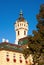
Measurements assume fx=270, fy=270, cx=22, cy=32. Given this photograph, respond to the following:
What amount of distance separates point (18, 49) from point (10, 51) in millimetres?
2839

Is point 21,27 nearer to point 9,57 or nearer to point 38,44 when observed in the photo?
point 9,57

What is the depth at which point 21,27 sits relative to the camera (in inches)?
5094

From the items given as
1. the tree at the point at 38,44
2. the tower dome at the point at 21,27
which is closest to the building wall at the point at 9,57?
the tree at the point at 38,44

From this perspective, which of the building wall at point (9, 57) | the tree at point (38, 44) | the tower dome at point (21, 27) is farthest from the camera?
the tower dome at point (21, 27)

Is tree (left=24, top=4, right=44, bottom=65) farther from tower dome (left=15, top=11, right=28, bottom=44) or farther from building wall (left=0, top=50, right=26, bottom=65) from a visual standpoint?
tower dome (left=15, top=11, right=28, bottom=44)

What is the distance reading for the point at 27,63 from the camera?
6619cm

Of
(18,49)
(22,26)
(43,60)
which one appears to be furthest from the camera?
(22,26)

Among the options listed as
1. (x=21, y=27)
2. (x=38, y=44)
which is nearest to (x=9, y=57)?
(x=38, y=44)

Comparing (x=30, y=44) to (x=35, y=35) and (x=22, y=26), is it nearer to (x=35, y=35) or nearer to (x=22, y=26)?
(x=35, y=35)

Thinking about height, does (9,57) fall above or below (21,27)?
below

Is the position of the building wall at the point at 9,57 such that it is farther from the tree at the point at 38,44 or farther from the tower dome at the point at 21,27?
the tower dome at the point at 21,27

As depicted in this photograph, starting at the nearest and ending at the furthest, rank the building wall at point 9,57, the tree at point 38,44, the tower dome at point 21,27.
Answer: the tree at point 38,44
the building wall at point 9,57
the tower dome at point 21,27

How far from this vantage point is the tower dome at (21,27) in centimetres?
12707

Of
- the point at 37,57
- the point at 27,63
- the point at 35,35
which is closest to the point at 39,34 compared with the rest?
the point at 35,35
